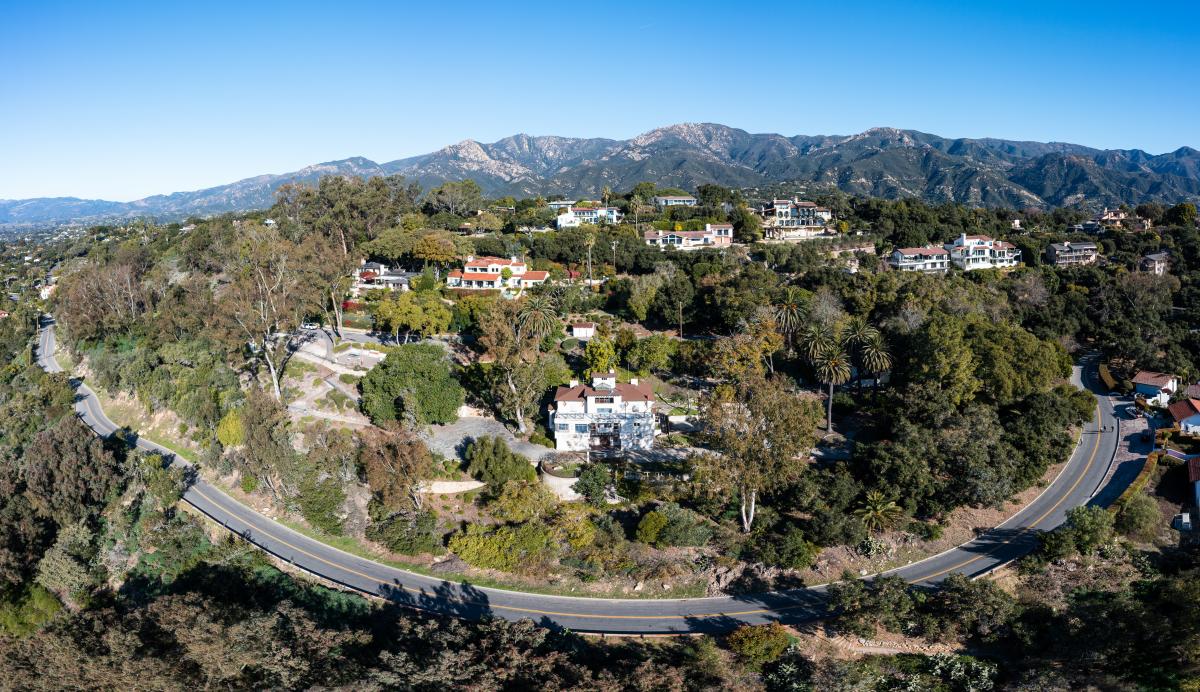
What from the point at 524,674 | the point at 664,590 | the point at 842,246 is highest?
the point at 842,246

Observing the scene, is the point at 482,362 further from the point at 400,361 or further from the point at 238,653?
the point at 238,653

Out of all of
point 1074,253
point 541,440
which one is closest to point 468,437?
point 541,440

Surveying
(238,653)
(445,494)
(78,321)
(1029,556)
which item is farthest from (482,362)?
(78,321)

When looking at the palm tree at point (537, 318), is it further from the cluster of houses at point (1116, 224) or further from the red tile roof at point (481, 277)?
the cluster of houses at point (1116, 224)

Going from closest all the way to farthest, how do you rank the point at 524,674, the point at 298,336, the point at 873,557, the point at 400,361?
Result: the point at 524,674, the point at 873,557, the point at 400,361, the point at 298,336

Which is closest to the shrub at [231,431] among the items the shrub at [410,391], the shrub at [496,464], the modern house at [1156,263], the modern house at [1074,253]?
the shrub at [410,391]
